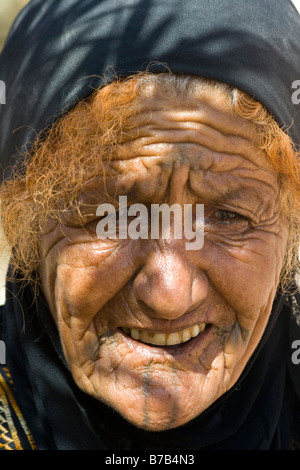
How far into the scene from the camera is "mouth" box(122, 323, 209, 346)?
2248 millimetres

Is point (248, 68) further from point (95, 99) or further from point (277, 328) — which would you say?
point (277, 328)

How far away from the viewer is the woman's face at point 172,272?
2.08 meters

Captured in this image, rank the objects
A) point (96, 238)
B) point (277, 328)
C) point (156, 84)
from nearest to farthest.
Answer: point (156, 84) < point (96, 238) < point (277, 328)

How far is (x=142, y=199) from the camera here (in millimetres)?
2121

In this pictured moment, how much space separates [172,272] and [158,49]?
79 cm

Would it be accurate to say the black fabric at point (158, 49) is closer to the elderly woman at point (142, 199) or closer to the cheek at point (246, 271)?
the elderly woman at point (142, 199)

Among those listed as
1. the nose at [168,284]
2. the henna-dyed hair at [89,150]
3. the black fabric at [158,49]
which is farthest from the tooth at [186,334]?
the black fabric at [158,49]

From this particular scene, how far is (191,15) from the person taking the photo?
211cm

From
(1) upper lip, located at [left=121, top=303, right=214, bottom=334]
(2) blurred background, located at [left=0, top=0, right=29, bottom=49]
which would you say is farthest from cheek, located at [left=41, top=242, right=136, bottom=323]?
(2) blurred background, located at [left=0, top=0, right=29, bottom=49]

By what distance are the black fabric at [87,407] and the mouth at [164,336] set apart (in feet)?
1.39

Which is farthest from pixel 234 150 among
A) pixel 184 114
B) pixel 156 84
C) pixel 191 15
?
pixel 191 15

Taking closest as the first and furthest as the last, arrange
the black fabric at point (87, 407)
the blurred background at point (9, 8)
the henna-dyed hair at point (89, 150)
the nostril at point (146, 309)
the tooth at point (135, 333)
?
the henna-dyed hair at point (89, 150)
the nostril at point (146, 309)
the tooth at point (135, 333)
the black fabric at point (87, 407)
the blurred background at point (9, 8)

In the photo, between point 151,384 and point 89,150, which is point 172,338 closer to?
point 151,384

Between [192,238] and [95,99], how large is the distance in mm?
611
